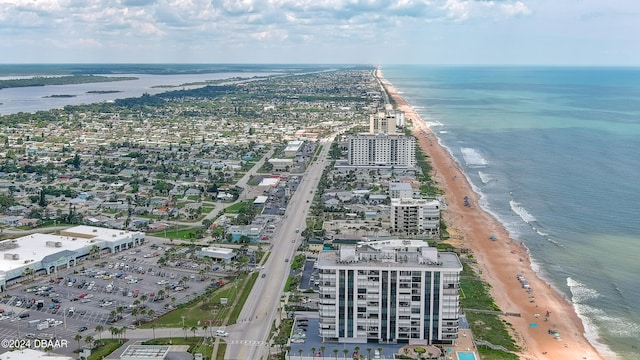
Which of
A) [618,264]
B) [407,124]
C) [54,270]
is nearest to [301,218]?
[54,270]

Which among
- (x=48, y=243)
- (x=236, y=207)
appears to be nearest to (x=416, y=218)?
(x=236, y=207)

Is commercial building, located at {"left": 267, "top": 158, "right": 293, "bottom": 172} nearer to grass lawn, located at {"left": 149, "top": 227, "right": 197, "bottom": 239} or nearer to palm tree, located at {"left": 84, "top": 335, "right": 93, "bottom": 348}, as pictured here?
grass lawn, located at {"left": 149, "top": 227, "right": 197, "bottom": 239}

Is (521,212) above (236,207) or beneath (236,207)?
beneath

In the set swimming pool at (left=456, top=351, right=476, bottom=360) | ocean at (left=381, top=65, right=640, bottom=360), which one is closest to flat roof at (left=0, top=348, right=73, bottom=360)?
A: swimming pool at (left=456, top=351, right=476, bottom=360)

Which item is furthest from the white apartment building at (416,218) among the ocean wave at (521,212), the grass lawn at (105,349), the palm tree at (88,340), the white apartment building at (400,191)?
the palm tree at (88,340)

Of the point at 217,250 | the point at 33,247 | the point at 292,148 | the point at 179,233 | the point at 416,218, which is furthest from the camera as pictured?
the point at 292,148

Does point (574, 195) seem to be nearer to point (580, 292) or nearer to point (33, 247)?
point (580, 292)
